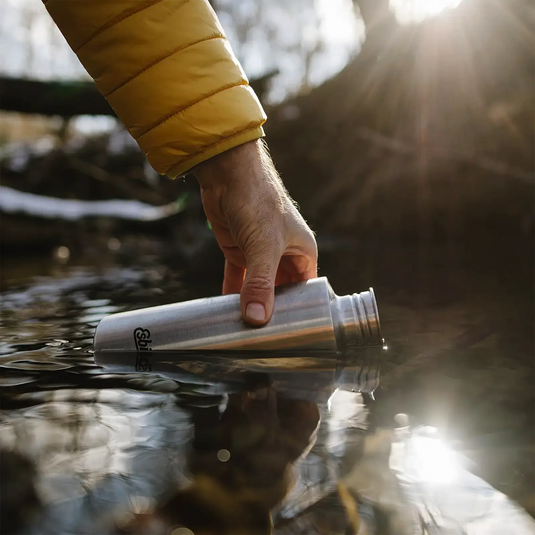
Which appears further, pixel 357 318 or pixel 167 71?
pixel 357 318

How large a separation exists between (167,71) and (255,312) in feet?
2.56

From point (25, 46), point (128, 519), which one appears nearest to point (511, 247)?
point (128, 519)

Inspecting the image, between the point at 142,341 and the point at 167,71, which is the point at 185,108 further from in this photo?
the point at 142,341

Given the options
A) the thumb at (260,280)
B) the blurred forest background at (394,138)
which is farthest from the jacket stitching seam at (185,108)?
the blurred forest background at (394,138)

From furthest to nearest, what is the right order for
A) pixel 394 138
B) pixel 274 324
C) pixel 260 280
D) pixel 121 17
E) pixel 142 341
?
pixel 394 138, pixel 142 341, pixel 274 324, pixel 260 280, pixel 121 17

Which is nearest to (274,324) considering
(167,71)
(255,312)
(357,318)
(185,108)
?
(255,312)

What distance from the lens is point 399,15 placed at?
9492mm

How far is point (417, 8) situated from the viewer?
29.9 feet

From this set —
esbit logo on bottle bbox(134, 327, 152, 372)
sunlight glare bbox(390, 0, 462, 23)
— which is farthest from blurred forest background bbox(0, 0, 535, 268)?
esbit logo on bottle bbox(134, 327, 152, 372)

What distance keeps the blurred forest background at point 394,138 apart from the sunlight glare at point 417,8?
25 mm

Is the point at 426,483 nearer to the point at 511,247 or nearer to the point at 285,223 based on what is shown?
the point at 285,223

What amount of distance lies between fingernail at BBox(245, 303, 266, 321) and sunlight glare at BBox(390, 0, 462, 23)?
8.34 meters

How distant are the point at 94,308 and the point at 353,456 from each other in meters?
2.06

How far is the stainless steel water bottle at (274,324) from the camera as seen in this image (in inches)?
69.0
